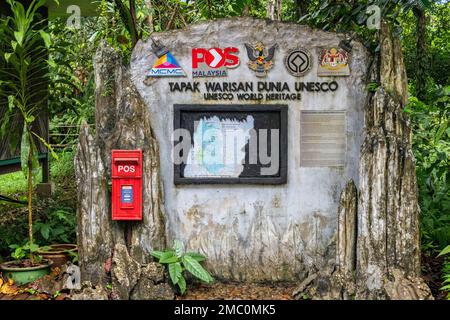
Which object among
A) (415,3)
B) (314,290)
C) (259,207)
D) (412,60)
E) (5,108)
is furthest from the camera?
(412,60)

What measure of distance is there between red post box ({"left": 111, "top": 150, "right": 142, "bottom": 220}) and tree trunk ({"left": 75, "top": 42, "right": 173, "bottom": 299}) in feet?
0.35

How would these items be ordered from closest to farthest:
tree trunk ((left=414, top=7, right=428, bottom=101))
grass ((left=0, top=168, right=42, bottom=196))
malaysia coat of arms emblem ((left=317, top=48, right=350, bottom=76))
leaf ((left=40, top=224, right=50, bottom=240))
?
1. malaysia coat of arms emblem ((left=317, top=48, right=350, bottom=76))
2. leaf ((left=40, top=224, right=50, bottom=240))
3. tree trunk ((left=414, top=7, right=428, bottom=101))
4. grass ((left=0, top=168, right=42, bottom=196))

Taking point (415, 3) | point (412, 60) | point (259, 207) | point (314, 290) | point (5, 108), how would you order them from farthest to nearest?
point (412, 60)
point (5, 108)
point (259, 207)
point (314, 290)
point (415, 3)

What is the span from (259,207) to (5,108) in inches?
174

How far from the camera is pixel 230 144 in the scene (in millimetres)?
6082

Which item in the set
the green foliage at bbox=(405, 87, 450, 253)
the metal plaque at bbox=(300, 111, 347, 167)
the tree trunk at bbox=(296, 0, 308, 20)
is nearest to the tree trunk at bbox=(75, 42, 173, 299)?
the metal plaque at bbox=(300, 111, 347, 167)

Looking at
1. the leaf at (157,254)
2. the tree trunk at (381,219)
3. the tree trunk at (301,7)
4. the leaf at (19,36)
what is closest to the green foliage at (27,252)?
the leaf at (157,254)

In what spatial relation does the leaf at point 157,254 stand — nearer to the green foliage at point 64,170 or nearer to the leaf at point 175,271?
the leaf at point 175,271

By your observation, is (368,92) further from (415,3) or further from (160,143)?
(160,143)

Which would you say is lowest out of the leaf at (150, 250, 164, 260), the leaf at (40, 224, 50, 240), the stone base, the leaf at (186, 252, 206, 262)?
the leaf at (186, 252, 206, 262)

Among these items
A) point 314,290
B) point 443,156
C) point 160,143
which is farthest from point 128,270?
point 443,156

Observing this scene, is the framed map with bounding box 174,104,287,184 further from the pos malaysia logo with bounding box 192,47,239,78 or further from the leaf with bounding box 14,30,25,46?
the leaf with bounding box 14,30,25,46

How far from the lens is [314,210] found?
606cm

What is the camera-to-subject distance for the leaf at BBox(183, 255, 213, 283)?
5.62 metres
